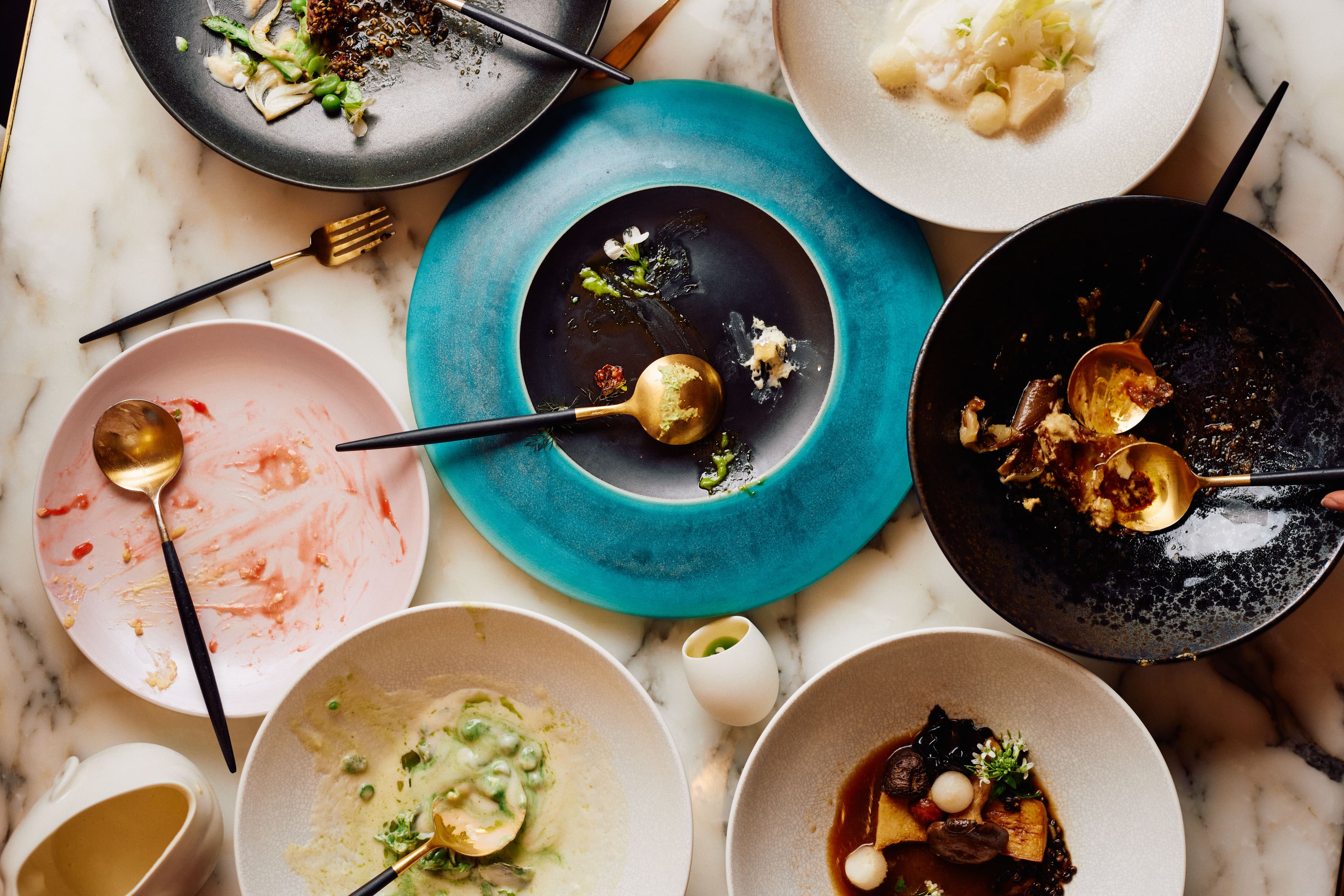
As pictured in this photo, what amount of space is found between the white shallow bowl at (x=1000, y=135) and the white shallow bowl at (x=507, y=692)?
3.25 feet

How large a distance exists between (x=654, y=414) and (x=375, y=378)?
567 millimetres

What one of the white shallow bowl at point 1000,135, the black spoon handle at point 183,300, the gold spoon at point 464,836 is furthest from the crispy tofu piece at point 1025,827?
the black spoon handle at point 183,300

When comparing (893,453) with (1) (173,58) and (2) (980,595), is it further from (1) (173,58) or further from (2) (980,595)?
(1) (173,58)

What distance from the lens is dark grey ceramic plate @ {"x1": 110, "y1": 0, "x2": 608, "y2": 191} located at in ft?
4.79

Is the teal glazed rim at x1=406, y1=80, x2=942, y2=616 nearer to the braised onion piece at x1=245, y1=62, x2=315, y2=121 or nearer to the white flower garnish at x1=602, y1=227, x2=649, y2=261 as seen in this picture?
the white flower garnish at x1=602, y1=227, x2=649, y2=261

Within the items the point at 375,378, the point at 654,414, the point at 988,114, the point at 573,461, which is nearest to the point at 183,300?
the point at 375,378

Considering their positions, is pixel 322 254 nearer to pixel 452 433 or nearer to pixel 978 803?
pixel 452 433

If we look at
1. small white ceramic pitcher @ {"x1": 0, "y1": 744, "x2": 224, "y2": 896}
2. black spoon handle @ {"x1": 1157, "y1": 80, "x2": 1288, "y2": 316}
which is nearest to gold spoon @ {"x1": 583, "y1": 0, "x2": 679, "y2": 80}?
black spoon handle @ {"x1": 1157, "y1": 80, "x2": 1288, "y2": 316}

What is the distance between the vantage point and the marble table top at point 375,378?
4.84 feet

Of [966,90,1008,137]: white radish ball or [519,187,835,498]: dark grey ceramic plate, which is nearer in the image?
[966,90,1008,137]: white radish ball

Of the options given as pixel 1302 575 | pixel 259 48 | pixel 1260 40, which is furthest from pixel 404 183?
pixel 1302 575

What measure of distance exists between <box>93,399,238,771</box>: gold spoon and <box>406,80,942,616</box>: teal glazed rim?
48 centimetres

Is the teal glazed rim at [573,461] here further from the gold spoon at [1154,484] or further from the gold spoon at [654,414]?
the gold spoon at [1154,484]

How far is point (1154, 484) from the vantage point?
4.58 feet
